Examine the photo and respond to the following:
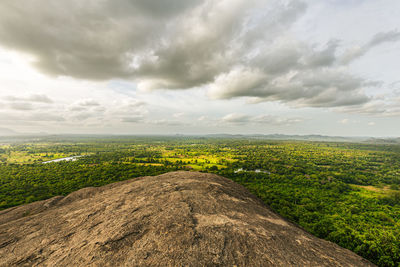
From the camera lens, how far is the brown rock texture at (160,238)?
910 cm

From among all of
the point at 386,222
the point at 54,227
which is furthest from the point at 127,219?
the point at 386,222

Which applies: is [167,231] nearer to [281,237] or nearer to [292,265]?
[292,265]

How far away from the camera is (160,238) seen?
10172 mm

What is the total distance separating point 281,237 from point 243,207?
496 centimetres

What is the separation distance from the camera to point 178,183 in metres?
20.4

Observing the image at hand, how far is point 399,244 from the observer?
90.6 ft

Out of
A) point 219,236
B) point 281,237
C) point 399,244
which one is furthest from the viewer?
point 399,244

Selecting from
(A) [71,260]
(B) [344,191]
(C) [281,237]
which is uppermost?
(A) [71,260]

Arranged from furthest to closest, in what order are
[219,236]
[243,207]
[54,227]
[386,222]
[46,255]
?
1. [386,222]
2. [243,207]
3. [54,227]
4. [219,236]
5. [46,255]

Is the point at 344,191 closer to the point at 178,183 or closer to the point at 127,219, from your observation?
the point at 178,183

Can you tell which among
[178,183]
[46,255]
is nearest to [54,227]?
[46,255]

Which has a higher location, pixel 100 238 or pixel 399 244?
pixel 100 238

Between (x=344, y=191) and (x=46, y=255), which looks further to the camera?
(x=344, y=191)

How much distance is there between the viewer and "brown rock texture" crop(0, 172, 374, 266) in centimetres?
910
